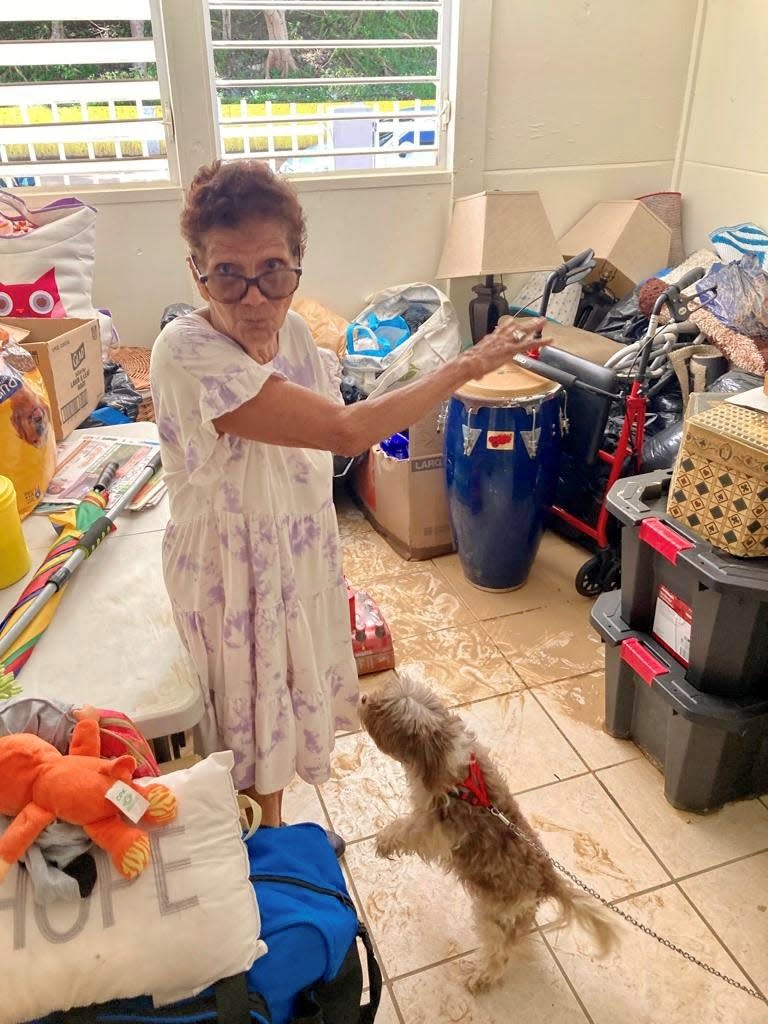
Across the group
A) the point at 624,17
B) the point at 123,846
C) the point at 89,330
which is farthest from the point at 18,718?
the point at 624,17

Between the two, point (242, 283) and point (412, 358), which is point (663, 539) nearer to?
point (242, 283)

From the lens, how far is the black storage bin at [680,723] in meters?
1.72

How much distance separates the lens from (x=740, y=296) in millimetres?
2555

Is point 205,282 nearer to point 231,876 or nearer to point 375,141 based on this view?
point 231,876

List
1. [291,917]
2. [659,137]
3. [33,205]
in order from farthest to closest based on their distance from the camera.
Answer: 1. [659,137]
2. [33,205]
3. [291,917]

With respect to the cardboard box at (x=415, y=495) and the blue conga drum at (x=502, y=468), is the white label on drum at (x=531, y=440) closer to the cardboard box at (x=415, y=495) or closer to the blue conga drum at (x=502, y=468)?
the blue conga drum at (x=502, y=468)

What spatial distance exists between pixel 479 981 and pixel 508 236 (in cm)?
254

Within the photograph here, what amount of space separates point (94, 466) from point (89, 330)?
0.58 meters

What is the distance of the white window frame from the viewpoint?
2.74 meters

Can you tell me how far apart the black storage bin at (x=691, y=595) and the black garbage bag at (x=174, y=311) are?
1851mm

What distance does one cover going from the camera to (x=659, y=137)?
11.5 ft

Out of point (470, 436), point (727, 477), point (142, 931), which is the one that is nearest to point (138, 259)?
point (470, 436)

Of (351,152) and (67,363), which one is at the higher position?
(351,152)

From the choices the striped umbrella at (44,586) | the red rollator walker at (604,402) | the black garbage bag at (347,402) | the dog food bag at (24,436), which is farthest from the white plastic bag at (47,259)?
the red rollator walker at (604,402)
